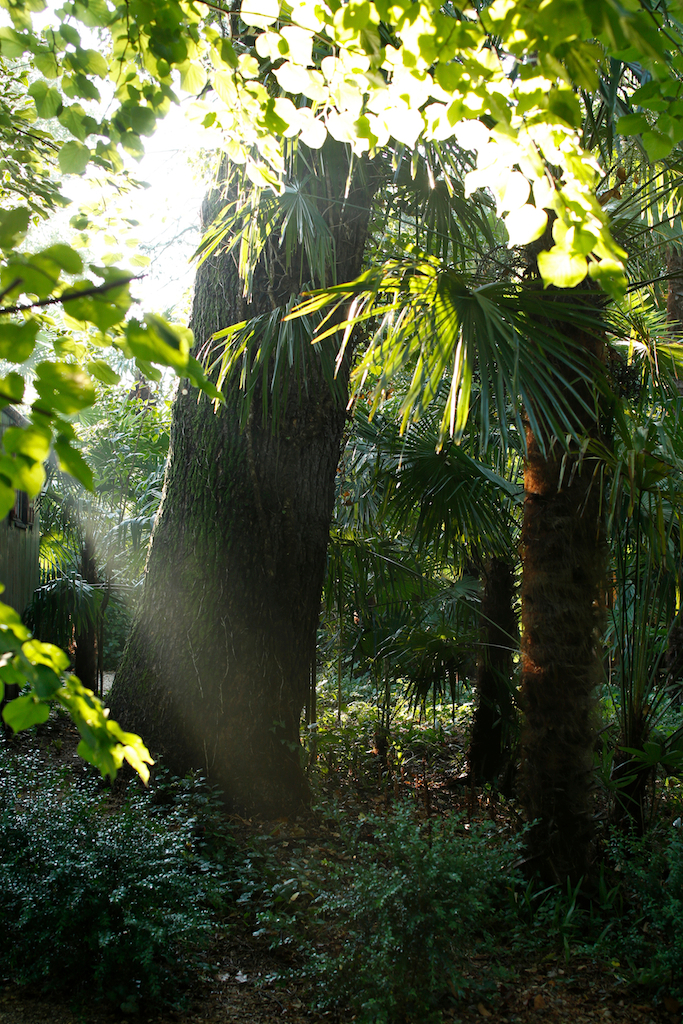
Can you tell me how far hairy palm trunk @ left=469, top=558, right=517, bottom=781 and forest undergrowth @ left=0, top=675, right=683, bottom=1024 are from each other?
1736 millimetres

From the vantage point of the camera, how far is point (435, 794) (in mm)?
5434

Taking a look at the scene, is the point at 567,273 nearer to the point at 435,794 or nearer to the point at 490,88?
the point at 490,88

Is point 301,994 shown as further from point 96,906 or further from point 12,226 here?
point 12,226

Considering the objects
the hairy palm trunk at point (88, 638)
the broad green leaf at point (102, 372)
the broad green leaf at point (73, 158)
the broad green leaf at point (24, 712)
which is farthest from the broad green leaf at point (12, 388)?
the hairy palm trunk at point (88, 638)

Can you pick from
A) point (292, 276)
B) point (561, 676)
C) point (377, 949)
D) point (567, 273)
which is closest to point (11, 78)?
point (292, 276)

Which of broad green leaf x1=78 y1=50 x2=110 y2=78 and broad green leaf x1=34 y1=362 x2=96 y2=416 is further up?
broad green leaf x1=78 y1=50 x2=110 y2=78

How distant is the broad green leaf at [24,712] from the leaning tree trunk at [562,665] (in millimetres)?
2816

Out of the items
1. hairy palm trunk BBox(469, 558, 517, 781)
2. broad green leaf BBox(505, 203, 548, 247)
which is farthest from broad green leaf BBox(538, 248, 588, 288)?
hairy palm trunk BBox(469, 558, 517, 781)

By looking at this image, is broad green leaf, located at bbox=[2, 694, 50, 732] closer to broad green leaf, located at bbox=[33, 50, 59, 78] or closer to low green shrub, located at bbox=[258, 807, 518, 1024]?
broad green leaf, located at bbox=[33, 50, 59, 78]

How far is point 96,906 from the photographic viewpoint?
2627 mm

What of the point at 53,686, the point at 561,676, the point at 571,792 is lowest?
the point at 571,792

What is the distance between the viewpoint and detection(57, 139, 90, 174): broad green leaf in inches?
68.4

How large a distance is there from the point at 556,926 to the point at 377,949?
3.64ft

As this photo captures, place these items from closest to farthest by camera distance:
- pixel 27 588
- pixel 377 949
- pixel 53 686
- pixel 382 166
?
pixel 53 686, pixel 377 949, pixel 382 166, pixel 27 588
